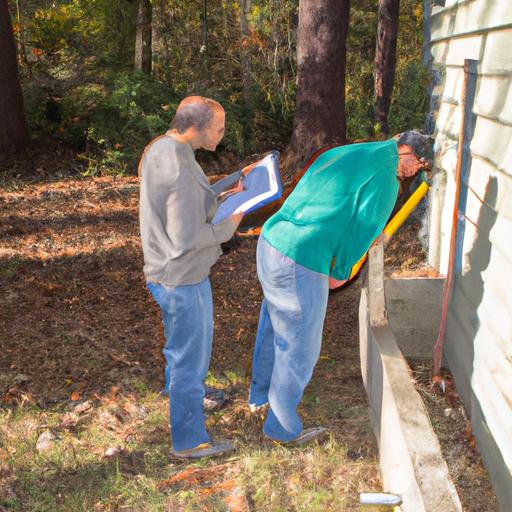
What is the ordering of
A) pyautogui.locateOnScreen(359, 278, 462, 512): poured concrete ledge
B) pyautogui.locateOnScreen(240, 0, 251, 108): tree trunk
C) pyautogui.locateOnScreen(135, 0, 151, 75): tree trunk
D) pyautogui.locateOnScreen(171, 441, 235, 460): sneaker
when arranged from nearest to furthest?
pyautogui.locateOnScreen(359, 278, 462, 512): poured concrete ledge → pyautogui.locateOnScreen(171, 441, 235, 460): sneaker → pyautogui.locateOnScreen(240, 0, 251, 108): tree trunk → pyautogui.locateOnScreen(135, 0, 151, 75): tree trunk

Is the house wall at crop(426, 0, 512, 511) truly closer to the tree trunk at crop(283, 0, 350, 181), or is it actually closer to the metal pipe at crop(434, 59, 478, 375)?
the metal pipe at crop(434, 59, 478, 375)

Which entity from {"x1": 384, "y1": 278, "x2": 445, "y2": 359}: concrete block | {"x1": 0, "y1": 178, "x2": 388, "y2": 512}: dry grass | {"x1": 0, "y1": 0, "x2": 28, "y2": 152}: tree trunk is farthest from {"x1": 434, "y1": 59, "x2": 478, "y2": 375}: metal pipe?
{"x1": 0, "y1": 0, "x2": 28, "y2": 152}: tree trunk

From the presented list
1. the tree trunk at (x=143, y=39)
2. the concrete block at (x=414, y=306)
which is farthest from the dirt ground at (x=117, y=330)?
Result: the tree trunk at (x=143, y=39)

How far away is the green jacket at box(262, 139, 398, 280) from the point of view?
3.17m

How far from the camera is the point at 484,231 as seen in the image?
390 centimetres

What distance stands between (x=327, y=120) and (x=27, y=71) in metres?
7.13

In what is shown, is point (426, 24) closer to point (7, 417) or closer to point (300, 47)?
point (300, 47)

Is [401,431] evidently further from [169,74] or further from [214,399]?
[169,74]

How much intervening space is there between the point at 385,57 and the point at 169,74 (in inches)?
212

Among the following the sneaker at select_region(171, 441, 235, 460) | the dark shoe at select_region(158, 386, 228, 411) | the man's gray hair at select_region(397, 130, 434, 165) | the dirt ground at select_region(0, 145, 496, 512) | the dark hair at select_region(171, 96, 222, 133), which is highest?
the dark hair at select_region(171, 96, 222, 133)

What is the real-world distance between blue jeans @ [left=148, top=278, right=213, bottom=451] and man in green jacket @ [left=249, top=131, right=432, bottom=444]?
0.38m

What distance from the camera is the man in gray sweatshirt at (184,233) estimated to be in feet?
10.1

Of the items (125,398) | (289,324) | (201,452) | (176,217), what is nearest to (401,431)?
(289,324)

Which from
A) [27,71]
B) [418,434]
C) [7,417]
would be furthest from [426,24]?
[27,71]
